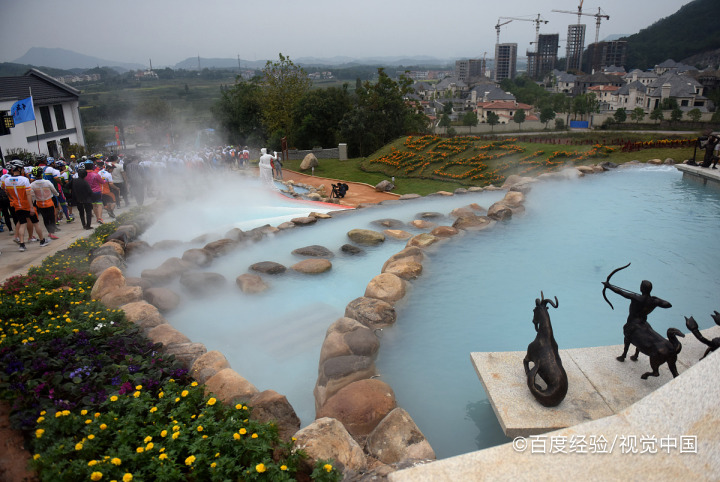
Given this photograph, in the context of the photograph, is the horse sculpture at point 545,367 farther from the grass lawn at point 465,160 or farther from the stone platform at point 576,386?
the grass lawn at point 465,160

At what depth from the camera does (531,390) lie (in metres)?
4.57

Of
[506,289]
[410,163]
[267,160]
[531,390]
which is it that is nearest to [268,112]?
[410,163]

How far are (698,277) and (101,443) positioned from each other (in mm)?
9393

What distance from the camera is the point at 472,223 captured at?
11141mm

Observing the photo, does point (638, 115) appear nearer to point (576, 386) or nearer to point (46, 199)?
point (576, 386)

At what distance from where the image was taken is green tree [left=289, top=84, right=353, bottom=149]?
38312 mm

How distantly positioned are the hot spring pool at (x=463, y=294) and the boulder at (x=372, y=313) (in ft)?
0.67

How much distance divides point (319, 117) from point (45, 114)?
65.0ft

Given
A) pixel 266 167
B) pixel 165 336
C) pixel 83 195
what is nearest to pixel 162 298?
pixel 165 336

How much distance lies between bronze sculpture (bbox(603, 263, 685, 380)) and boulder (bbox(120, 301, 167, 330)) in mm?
5954

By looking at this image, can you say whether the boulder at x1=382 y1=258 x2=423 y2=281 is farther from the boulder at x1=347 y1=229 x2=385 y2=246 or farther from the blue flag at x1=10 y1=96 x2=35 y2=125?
the blue flag at x1=10 y1=96 x2=35 y2=125

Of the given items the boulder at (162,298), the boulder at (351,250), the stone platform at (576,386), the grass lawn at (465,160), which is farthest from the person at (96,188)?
the grass lawn at (465,160)

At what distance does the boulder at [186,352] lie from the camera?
18.5ft

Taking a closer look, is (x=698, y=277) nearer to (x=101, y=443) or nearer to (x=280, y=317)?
(x=280, y=317)
